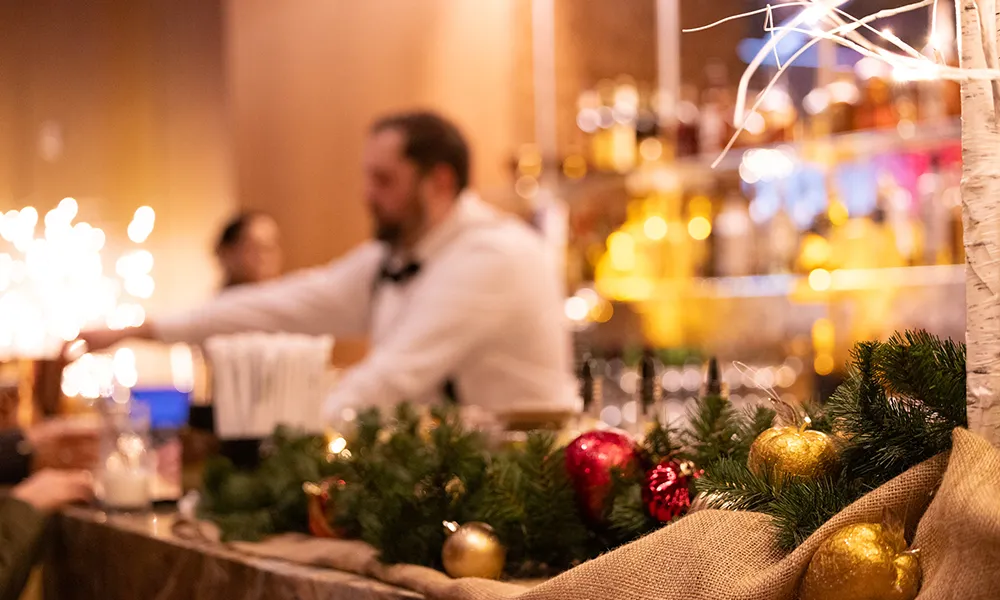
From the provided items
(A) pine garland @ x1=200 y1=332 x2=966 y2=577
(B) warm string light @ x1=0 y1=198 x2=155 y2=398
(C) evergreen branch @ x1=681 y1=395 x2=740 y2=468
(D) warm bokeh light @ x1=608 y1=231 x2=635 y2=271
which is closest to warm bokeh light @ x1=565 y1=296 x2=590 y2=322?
(D) warm bokeh light @ x1=608 y1=231 x2=635 y2=271

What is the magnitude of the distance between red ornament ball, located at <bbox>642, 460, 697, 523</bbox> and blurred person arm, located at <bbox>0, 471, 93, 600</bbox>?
0.97m

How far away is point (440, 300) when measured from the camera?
2590mm

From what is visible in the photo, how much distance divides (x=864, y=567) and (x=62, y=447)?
177cm

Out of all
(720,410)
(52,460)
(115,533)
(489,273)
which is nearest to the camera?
(720,410)

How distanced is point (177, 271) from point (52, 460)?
9.09ft

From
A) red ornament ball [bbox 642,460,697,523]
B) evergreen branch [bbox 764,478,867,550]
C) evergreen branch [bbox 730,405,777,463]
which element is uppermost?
evergreen branch [bbox 730,405,777,463]

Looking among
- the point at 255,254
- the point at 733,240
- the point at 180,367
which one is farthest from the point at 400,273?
the point at 180,367

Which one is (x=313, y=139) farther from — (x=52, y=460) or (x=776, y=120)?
(x=52, y=460)

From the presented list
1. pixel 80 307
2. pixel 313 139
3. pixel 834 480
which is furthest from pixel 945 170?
pixel 80 307

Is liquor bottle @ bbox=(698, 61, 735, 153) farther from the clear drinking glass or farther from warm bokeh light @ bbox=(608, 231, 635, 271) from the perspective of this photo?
the clear drinking glass

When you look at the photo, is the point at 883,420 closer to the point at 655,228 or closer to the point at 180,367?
the point at 655,228

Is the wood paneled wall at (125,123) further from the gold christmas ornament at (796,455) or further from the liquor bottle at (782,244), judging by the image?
the gold christmas ornament at (796,455)

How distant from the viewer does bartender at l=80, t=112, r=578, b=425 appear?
255 cm

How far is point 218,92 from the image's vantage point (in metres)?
4.14
